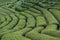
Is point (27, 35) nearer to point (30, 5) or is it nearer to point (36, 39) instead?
point (36, 39)

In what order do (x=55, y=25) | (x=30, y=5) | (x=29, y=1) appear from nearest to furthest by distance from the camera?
(x=55, y=25), (x=30, y=5), (x=29, y=1)

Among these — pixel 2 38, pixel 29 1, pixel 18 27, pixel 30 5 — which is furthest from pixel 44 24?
pixel 29 1

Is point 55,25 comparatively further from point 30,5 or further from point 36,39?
point 30,5

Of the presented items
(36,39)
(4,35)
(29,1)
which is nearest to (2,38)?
(4,35)

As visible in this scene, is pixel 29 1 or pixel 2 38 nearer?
pixel 2 38

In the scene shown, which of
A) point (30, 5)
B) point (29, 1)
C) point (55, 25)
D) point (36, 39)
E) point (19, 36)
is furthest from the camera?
point (29, 1)

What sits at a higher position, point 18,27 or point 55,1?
point 55,1

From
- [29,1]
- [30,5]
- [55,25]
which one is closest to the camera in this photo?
[55,25]

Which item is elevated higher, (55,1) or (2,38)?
(55,1)

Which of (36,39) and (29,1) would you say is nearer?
(36,39)
